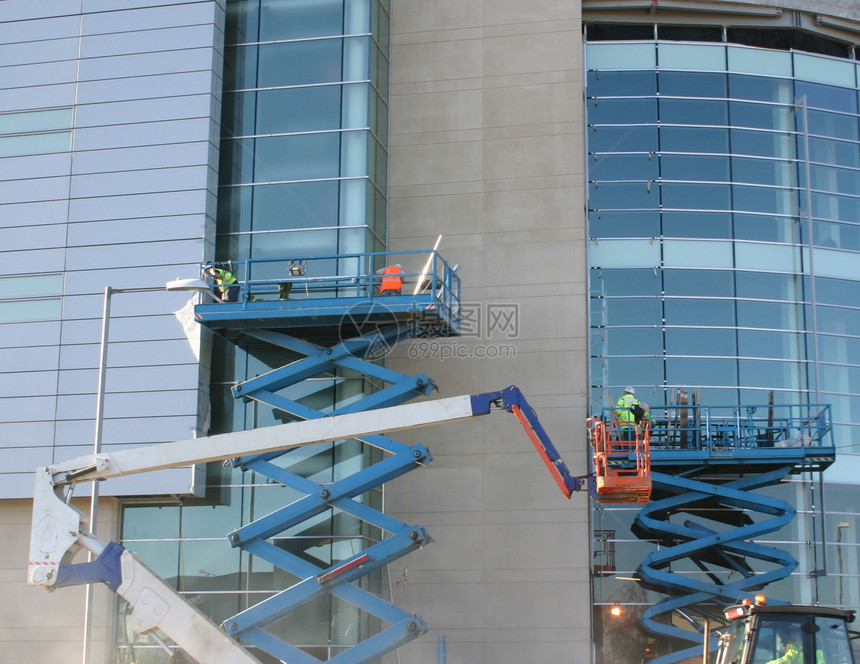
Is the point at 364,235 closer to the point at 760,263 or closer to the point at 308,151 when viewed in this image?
the point at 308,151

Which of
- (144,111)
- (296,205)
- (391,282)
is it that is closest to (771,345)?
(391,282)

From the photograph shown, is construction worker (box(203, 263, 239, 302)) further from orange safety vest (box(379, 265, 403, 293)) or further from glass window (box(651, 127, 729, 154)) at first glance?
glass window (box(651, 127, 729, 154))

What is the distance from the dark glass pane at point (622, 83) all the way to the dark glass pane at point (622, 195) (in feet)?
7.85

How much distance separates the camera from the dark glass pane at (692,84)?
26.2 metres

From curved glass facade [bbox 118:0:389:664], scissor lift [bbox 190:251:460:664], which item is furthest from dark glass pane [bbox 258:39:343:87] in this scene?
scissor lift [bbox 190:251:460:664]

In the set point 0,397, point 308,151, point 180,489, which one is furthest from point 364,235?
point 0,397

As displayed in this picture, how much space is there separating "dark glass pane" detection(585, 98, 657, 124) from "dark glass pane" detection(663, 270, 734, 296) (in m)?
4.02

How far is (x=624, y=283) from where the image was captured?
25.0m

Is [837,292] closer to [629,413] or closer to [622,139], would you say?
[622,139]

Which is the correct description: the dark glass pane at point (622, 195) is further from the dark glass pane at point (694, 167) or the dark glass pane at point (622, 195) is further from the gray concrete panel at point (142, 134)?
the gray concrete panel at point (142, 134)

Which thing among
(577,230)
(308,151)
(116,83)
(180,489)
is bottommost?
(180,489)

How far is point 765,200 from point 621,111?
4159 mm

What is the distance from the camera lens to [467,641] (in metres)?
23.0

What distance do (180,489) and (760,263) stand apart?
14.5m
